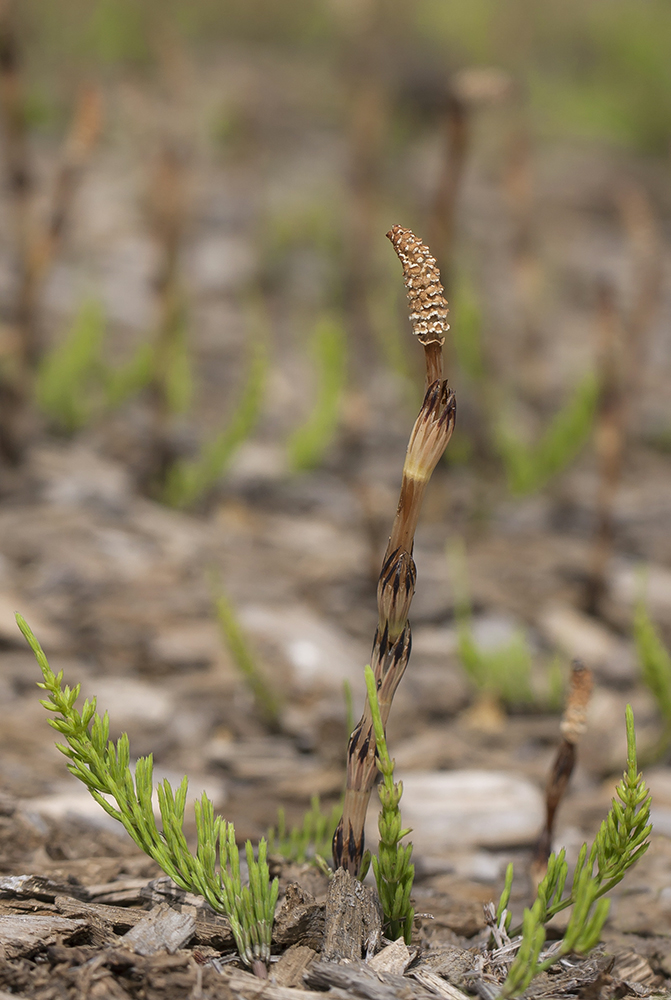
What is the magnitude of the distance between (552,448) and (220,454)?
22.1 inches

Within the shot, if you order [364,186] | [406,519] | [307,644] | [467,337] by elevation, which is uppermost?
[364,186]

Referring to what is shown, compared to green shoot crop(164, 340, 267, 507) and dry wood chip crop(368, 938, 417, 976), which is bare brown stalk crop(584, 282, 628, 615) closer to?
green shoot crop(164, 340, 267, 507)

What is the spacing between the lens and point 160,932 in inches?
21.5

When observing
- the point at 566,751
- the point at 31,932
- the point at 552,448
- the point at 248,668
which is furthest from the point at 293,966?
the point at 552,448

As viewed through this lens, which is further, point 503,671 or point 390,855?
point 503,671

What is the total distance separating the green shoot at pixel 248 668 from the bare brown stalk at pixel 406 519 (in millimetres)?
331

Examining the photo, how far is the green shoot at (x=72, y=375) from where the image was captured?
143 cm

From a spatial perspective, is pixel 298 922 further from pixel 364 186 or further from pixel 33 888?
pixel 364 186

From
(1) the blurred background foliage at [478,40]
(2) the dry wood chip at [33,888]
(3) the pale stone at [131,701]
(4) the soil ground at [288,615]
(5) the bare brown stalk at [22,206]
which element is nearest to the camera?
(2) the dry wood chip at [33,888]

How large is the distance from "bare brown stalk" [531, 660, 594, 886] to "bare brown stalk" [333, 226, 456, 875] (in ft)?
0.56

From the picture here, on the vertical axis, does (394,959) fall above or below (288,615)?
below

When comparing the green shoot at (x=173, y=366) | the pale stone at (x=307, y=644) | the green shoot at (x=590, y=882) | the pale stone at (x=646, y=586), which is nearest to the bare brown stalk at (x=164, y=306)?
the green shoot at (x=173, y=366)

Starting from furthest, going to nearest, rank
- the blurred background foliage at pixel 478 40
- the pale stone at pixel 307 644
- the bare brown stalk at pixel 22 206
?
the blurred background foliage at pixel 478 40 < the bare brown stalk at pixel 22 206 < the pale stone at pixel 307 644

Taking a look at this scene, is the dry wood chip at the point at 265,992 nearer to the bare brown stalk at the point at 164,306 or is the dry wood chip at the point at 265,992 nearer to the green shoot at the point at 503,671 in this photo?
the green shoot at the point at 503,671
